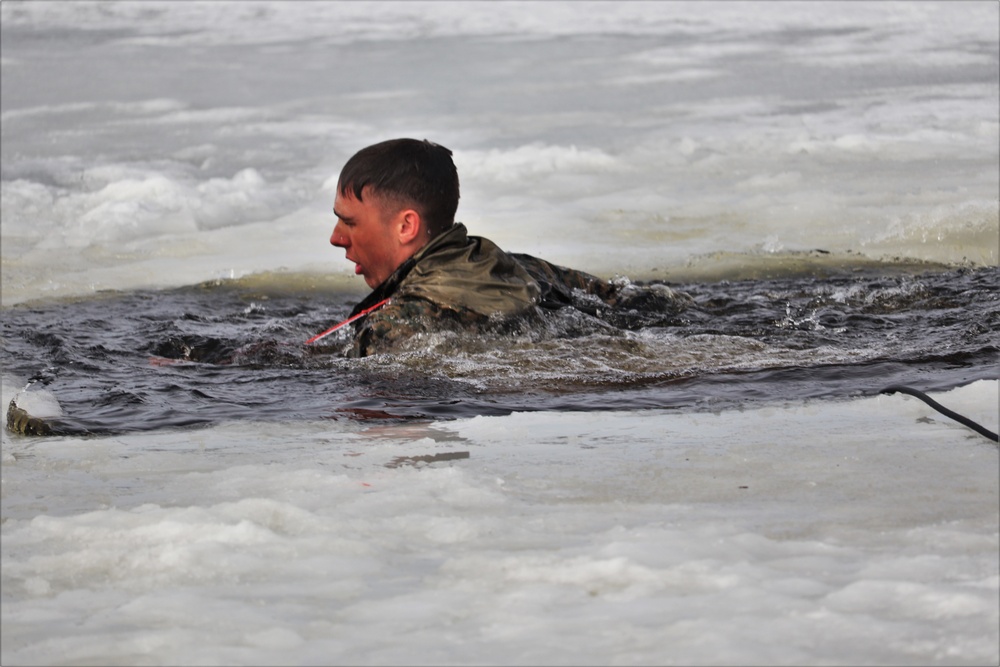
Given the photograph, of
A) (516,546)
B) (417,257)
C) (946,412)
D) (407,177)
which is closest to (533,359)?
(417,257)

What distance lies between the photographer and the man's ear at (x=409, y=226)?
401 cm

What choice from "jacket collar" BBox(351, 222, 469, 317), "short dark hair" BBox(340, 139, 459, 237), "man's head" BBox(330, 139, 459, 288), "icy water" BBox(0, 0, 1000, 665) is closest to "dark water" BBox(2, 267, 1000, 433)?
"icy water" BBox(0, 0, 1000, 665)

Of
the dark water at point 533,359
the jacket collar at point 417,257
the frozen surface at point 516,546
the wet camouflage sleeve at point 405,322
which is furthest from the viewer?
the jacket collar at point 417,257

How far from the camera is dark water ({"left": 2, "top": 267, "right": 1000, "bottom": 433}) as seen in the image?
3.27 metres

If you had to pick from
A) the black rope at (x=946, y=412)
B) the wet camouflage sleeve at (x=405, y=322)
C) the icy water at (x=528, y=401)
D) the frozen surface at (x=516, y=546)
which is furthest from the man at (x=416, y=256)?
the black rope at (x=946, y=412)

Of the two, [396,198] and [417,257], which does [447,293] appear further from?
[396,198]

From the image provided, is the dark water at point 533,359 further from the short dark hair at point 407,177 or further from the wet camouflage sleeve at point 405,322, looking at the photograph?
the short dark hair at point 407,177

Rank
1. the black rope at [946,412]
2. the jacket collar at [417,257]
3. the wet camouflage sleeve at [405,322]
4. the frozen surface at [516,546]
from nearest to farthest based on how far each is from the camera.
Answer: the frozen surface at [516,546] < the black rope at [946,412] < the wet camouflage sleeve at [405,322] < the jacket collar at [417,257]

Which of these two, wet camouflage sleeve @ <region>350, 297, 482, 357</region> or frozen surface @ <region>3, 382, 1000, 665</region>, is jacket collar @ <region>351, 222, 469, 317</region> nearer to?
wet camouflage sleeve @ <region>350, 297, 482, 357</region>

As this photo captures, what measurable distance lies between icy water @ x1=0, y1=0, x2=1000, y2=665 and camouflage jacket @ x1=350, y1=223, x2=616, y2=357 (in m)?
0.09

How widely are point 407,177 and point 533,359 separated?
78cm

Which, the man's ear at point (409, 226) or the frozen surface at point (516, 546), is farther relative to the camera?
the man's ear at point (409, 226)

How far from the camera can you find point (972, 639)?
5.19 ft

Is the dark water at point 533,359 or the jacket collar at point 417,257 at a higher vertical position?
the jacket collar at point 417,257
